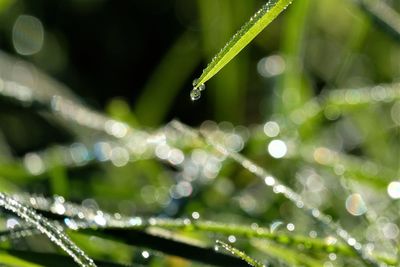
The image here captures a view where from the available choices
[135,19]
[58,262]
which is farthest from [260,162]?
[135,19]

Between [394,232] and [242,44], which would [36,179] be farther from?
[242,44]

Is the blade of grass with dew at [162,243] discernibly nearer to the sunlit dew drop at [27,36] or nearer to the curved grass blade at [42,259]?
the curved grass blade at [42,259]

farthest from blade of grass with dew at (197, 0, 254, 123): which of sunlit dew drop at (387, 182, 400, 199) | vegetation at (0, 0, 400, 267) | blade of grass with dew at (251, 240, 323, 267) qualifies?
blade of grass with dew at (251, 240, 323, 267)

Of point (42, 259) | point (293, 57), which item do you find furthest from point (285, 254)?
point (293, 57)

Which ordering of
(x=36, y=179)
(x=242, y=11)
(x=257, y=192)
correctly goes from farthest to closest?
(x=242, y=11) < (x=257, y=192) < (x=36, y=179)

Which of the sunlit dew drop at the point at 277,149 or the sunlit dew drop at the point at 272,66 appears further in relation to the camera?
the sunlit dew drop at the point at 272,66

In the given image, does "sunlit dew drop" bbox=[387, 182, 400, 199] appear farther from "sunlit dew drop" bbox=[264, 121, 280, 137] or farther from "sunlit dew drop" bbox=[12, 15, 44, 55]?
"sunlit dew drop" bbox=[12, 15, 44, 55]

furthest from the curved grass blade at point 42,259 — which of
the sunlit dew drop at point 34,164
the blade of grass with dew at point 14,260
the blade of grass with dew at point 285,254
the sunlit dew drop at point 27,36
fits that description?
the sunlit dew drop at point 27,36
